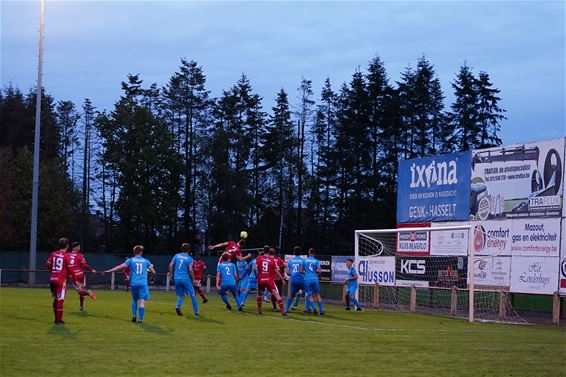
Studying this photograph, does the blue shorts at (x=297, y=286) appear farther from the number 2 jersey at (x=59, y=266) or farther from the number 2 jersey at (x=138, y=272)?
the number 2 jersey at (x=59, y=266)

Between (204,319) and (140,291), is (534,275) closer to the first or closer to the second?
(204,319)

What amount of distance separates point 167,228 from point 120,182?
6856 mm

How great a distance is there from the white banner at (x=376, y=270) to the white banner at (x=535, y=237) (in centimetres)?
574

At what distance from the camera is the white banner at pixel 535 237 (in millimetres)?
27203

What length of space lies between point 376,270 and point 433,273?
2.97 metres

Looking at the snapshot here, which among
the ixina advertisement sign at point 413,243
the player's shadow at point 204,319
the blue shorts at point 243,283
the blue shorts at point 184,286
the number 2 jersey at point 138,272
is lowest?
the player's shadow at point 204,319

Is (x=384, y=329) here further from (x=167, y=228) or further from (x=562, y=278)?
(x=167, y=228)

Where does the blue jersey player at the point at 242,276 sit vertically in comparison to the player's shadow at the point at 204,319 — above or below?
above

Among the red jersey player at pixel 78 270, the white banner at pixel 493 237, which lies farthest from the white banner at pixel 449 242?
the red jersey player at pixel 78 270

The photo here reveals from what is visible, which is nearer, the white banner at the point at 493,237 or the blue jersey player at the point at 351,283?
the white banner at the point at 493,237

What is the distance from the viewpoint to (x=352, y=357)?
562 inches

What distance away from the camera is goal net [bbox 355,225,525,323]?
28797 mm

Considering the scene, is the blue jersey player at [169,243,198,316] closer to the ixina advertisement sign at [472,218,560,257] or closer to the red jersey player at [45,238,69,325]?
the red jersey player at [45,238,69,325]

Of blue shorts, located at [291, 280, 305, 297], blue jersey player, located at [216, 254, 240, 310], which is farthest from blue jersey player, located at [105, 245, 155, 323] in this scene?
blue shorts, located at [291, 280, 305, 297]
